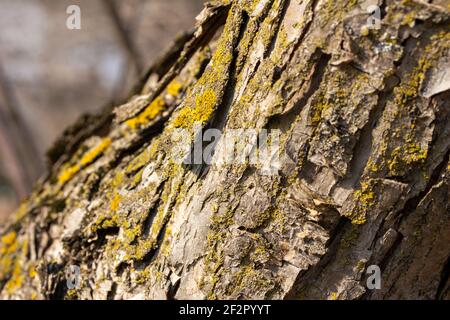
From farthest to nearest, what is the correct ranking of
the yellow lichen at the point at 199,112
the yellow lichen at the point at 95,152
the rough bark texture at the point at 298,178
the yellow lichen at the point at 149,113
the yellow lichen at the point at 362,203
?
the yellow lichen at the point at 95,152 → the yellow lichen at the point at 149,113 → the yellow lichen at the point at 199,112 → the yellow lichen at the point at 362,203 → the rough bark texture at the point at 298,178

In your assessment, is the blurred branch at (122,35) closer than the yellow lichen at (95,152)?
No

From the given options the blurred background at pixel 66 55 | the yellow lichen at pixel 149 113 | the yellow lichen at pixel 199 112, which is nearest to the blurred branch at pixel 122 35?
the blurred background at pixel 66 55

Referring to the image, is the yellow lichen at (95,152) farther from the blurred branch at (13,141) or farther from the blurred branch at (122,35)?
the blurred branch at (13,141)

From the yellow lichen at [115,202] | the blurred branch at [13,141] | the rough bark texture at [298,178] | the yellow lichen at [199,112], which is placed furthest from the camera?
the blurred branch at [13,141]

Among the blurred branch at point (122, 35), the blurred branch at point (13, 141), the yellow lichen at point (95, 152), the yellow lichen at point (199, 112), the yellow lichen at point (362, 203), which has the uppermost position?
the blurred branch at point (122, 35)

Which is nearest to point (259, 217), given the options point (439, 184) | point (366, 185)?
point (366, 185)

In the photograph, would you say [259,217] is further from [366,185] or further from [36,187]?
[36,187]
